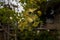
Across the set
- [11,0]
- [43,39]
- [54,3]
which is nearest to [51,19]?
[54,3]

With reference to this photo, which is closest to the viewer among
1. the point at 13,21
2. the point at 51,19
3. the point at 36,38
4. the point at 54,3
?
the point at 13,21

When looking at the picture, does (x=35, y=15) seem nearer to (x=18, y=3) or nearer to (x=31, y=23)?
(x=31, y=23)

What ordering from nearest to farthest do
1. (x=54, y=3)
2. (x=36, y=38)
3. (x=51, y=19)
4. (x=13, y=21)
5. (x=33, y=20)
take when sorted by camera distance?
(x=33, y=20) < (x=13, y=21) < (x=36, y=38) < (x=54, y=3) < (x=51, y=19)

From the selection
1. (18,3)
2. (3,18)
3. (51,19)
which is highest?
→ (18,3)

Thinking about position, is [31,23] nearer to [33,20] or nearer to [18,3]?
[33,20]

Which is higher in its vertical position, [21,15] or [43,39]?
[21,15]

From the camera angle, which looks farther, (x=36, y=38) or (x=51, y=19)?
(x=51, y=19)

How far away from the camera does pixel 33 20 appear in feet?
14.0

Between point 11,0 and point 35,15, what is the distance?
728 millimetres

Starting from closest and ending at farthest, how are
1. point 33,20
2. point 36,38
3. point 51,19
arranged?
point 33,20 → point 36,38 → point 51,19

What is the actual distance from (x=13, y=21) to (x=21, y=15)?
0.31 meters

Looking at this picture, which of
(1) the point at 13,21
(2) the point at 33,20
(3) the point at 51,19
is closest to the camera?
(2) the point at 33,20

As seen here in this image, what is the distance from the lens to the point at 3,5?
183 inches

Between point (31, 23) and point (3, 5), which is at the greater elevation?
point (3, 5)
